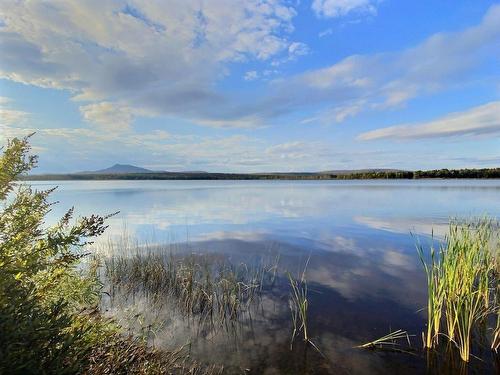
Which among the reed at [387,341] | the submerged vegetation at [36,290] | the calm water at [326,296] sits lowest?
the calm water at [326,296]

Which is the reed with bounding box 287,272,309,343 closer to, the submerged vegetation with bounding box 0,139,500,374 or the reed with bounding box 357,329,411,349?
the submerged vegetation with bounding box 0,139,500,374

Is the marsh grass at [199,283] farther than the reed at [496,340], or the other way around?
the marsh grass at [199,283]

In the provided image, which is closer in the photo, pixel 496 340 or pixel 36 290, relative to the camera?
pixel 36 290

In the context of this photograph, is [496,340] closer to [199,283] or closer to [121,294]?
[199,283]

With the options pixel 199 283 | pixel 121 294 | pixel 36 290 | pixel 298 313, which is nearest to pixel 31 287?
pixel 36 290

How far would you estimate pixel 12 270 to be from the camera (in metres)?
2.66

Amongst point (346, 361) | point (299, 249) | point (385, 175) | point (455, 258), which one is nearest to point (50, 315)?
point (346, 361)

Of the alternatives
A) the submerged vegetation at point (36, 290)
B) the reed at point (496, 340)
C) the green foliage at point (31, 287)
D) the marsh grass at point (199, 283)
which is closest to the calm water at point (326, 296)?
the reed at point (496, 340)

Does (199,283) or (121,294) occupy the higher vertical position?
(199,283)

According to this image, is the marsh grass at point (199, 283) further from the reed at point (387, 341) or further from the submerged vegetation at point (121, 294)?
the reed at point (387, 341)

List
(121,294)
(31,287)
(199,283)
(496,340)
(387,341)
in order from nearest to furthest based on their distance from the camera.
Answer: (31,287)
(496,340)
(387,341)
(199,283)
(121,294)

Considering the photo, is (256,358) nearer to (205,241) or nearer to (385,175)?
(205,241)

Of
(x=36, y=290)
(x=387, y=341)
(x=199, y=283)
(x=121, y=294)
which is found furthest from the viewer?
(x=121, y=294)

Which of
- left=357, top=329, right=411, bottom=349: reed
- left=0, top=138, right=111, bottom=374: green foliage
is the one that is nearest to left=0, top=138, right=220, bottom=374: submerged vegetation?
left=0, top=138, right=111, bottom=374: green foliage
